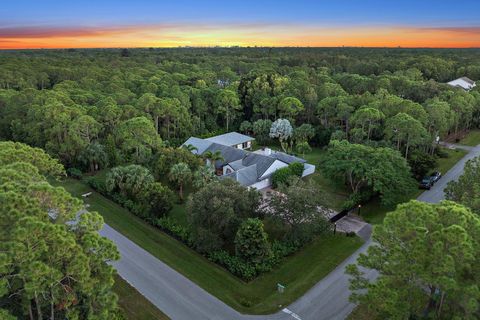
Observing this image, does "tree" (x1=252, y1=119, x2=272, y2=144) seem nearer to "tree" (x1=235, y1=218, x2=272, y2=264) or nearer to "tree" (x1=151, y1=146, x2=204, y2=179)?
"tree" (x1=151, y1=146, x2=204, y2=179)

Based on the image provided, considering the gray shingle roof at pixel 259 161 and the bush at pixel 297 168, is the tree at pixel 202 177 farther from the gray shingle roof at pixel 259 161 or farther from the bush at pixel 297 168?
the bush at pixel 297 168

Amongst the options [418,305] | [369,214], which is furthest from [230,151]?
[418,305]

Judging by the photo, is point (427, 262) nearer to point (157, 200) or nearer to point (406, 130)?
point (157, 200)

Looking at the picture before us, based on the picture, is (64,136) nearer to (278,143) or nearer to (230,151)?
(230,151)

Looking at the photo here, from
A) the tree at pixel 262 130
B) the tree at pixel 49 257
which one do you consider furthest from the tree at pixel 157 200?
the tree at pixel 262 130

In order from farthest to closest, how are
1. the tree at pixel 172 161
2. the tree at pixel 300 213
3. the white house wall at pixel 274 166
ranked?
the white house wall at pixel 274 166, the tree at pixel 172 161, the tree at pixel 300 213

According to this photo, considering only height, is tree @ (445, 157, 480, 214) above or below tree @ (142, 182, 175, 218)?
above

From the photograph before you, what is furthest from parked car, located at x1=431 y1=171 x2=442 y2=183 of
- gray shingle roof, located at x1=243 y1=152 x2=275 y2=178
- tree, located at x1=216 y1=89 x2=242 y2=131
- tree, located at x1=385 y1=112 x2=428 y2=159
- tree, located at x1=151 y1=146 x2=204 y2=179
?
tree, located at x1=216 y1=89 x2=242 y2=131
